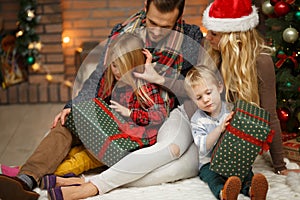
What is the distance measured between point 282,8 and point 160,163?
108 cm

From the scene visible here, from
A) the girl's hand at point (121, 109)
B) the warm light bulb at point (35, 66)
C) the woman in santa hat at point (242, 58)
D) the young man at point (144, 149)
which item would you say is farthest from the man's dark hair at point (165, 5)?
the warm light bulb at point (35, 66)

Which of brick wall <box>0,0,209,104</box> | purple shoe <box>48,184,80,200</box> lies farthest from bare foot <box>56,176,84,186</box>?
brick wall <box>0,0,209,104</box>

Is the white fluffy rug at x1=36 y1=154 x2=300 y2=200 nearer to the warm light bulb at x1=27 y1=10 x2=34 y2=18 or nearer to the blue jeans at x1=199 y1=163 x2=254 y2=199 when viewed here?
the blue jeans at x1=199 y1=163 x2=254 y2=199

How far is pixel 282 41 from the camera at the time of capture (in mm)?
2895

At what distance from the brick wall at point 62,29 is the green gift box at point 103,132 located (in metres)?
1.75

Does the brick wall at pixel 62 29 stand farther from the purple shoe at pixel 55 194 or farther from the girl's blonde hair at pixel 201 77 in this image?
the purple shoe at pixel 55 194

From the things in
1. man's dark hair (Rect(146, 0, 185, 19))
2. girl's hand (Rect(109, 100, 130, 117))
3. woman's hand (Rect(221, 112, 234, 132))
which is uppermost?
man's dark hair (Rect(146, 0, 185, 19))

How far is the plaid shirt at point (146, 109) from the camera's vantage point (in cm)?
246

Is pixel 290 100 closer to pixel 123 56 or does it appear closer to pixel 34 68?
pixel 123 56

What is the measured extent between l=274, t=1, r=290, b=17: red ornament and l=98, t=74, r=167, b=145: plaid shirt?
2.63ft

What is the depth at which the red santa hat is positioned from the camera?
7.62 feet

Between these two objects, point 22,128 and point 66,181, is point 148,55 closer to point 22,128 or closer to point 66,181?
point 66,181

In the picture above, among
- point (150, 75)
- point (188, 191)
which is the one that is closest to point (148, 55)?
point (150, 75)

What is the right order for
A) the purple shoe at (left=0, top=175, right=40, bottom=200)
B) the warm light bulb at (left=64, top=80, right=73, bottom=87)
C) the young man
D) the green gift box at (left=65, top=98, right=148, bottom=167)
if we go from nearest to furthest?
the purple shoe at (left=0, top=175, right=40, bottom=200)
the young man
the green gift box at (left=65, top=98, right=148, bottom=167)
the warm light bulb at (left=64, top=80, right=73, bottom=87)
